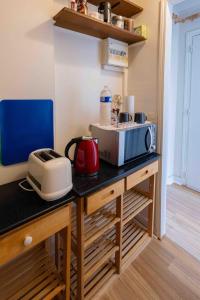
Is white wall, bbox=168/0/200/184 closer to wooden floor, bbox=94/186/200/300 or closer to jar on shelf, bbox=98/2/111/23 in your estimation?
wooden floor, bbox=94/186/200/300

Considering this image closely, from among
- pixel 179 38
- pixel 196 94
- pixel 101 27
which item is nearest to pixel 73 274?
pixel 101 27

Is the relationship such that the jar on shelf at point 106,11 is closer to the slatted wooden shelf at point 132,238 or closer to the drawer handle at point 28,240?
the drawer handle at point 28,240

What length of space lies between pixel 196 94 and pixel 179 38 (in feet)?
2.78

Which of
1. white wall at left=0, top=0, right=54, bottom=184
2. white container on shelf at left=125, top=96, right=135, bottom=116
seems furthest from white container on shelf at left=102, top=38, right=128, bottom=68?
white wall at left=0, top=0, right=54, bottom=184

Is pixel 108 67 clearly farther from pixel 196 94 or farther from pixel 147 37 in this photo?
pixel 196 94

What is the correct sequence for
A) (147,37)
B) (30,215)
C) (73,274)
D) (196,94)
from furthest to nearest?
(196,94) < (147,37) < (73,274) < (30,215)

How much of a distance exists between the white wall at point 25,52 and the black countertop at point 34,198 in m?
0.27

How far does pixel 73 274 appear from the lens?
55.6 inches

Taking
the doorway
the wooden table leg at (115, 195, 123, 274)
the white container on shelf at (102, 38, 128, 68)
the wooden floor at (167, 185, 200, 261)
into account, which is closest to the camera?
the wooden table leg at (115, 195, 123, 274)

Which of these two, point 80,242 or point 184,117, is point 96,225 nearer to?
point 80,242

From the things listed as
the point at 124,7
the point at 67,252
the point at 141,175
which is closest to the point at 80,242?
the point at 67,252

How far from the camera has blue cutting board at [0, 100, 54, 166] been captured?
47.3 inches

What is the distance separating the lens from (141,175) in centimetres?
153

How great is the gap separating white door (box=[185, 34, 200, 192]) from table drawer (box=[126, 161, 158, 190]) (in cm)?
133
